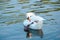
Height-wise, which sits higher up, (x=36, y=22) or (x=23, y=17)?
(x=36, y=22)

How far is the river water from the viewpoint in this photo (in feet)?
41.5

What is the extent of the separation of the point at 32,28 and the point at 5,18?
2.75 metres

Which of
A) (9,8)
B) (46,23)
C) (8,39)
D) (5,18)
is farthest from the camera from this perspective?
(9,8)

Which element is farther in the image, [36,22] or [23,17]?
[23,17]

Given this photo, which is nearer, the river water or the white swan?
the river water

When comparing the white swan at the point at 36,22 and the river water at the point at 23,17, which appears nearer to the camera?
the river water at the point at 23,17

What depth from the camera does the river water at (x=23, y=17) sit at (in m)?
12.7

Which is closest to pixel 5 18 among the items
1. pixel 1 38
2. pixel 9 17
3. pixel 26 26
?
pixel 9 17

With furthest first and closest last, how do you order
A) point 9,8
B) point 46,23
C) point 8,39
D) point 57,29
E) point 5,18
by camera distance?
point 9,8 → point 5,18 → point 46,23 → point 57,29 → point 8,39

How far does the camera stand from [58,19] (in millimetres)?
15055

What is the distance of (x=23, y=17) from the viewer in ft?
52.5

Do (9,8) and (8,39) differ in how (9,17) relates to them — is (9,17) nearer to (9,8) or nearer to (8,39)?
(9,8)

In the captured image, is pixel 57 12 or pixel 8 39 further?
pixel 57 12

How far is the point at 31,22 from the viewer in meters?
13.8
